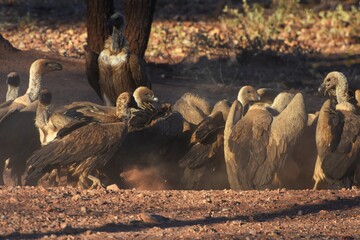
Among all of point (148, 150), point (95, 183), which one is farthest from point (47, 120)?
point (148, 150)

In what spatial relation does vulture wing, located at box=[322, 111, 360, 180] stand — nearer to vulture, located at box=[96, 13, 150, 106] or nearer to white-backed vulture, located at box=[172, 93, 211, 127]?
white-backed vulture, located at box=[172, 93, 211, 127]

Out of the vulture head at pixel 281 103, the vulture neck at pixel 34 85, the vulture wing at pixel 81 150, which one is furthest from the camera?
the vulture neck at pixel 34 85

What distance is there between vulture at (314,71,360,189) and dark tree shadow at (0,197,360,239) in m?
1.32

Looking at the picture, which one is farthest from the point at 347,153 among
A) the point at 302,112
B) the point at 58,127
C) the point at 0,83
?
the point at 0,83

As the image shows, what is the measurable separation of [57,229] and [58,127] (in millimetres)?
3178

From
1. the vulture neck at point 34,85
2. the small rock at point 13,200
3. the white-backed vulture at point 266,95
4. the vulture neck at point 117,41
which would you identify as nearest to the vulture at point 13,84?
the vulture neck at point 34,85

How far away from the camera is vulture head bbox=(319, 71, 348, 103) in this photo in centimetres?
1118

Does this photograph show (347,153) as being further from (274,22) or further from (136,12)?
(274,22)

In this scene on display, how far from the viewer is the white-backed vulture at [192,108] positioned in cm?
1110

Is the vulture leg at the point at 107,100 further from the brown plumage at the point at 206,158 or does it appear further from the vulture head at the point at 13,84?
the brown plumage at the point at 206,158

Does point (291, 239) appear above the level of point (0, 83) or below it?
above

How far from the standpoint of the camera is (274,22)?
68.6 ft

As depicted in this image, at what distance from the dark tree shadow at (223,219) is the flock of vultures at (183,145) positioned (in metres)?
1.39

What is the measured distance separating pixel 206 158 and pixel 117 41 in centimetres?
301
